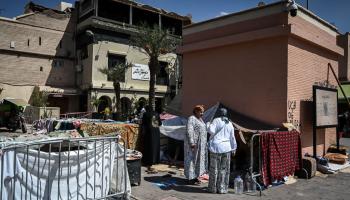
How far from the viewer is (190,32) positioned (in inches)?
514

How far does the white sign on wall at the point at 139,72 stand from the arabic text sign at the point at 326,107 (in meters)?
21.1

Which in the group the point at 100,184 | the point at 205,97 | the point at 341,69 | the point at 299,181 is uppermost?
the point at 341,69

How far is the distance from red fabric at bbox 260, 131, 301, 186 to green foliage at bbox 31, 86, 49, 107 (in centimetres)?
2240

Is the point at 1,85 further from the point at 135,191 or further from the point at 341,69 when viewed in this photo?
the point at 341,69

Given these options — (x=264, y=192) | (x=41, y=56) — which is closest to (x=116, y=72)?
(x=41, y=56)

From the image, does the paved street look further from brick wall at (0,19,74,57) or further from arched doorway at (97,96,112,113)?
brick wall at (0,19,74,57)

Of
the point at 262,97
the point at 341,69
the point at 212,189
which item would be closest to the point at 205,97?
the point at 262,97

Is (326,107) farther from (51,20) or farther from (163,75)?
(51,20)

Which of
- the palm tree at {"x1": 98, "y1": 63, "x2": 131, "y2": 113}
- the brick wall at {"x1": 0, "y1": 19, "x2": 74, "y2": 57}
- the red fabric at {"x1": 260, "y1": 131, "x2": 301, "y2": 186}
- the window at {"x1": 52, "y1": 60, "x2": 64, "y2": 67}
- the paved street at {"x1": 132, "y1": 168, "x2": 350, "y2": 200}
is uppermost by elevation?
the brick wall at {"x1": 0, "y1": 19, "x2": 74, "y2": 57}

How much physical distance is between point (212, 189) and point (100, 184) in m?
2.57

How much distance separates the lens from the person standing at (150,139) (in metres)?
9.83

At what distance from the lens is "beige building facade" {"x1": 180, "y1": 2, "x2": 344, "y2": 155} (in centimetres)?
983

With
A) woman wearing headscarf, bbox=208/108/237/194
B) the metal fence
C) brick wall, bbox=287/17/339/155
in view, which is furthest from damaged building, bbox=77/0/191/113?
the metal fence

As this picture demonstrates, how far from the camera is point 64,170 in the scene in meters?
5.29
